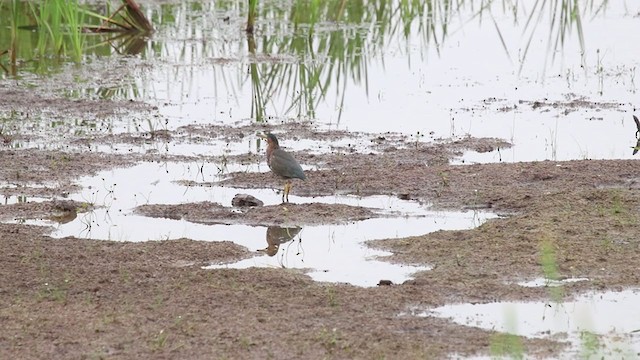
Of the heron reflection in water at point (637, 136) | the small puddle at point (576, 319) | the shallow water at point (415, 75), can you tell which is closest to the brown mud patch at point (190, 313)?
the small puddle at point (576, 319)

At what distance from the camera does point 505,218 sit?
30.6ft

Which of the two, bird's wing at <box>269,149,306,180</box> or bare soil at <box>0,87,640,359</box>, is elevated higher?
bird's wing at <box>269,149,306,180</box>

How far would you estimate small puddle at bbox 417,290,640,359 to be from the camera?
668cm

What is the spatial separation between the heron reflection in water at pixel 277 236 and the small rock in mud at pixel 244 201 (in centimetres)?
57

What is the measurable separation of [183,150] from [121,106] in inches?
80.2

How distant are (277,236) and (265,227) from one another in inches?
10.5

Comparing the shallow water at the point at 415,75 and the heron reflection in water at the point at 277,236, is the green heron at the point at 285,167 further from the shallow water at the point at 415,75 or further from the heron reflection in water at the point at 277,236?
the shallow water at the point at 415,75

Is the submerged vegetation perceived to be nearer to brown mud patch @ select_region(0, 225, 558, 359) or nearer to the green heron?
the green heron

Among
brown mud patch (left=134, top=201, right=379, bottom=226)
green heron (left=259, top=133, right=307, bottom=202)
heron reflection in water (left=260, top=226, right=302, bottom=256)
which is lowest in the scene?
heron reflection in water (left=260, top=226, right=302, bottom=256)

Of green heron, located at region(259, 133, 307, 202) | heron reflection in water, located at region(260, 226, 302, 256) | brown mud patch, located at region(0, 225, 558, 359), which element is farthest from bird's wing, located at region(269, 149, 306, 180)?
brown mud patch, located at region(0, 225, 558, 359)

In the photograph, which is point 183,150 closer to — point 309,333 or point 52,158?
point 52,158

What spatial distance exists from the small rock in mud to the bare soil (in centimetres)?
9

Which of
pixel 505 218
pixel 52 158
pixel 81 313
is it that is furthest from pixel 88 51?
pixel 81 313

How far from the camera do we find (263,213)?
9.75 m
